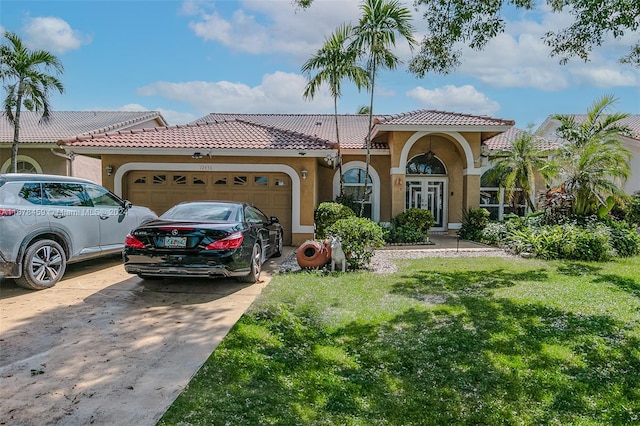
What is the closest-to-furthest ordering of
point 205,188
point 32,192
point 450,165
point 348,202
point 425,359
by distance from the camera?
point 425,359, point 32,192, point 205,188, point 348,202, point 450,165

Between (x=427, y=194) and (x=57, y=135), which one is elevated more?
(x=57, y=135)

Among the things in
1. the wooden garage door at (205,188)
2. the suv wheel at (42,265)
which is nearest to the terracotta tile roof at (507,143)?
the wooden garage door at (205,188)

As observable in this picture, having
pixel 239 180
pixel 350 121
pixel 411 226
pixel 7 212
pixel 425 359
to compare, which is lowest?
pixel 425 359

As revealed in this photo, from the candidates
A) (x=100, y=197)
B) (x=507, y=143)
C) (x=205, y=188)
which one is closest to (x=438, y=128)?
(x=507, y=143)

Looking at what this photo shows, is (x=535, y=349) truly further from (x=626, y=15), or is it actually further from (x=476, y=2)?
(x=476, y=2)

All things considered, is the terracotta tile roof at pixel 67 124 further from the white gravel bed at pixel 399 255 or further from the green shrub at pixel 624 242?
the green shrub at pixel 624 242

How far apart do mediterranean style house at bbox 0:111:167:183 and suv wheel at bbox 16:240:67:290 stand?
9.93 meters

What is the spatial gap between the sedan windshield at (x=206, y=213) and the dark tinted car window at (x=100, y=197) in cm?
168

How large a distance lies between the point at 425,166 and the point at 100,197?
12907 millimetres

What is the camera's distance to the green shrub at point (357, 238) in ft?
29.3

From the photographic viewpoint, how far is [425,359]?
4.30 meters

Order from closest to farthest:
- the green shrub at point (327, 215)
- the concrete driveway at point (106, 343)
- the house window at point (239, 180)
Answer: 1. the concrete driveway at point (106, 343)
2. the green shrub at point (327, 215)
3. the house window at point (239, 180)

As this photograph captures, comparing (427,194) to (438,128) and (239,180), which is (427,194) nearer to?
(438,128)

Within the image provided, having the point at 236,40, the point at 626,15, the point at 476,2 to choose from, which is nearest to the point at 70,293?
the point at 236,40
